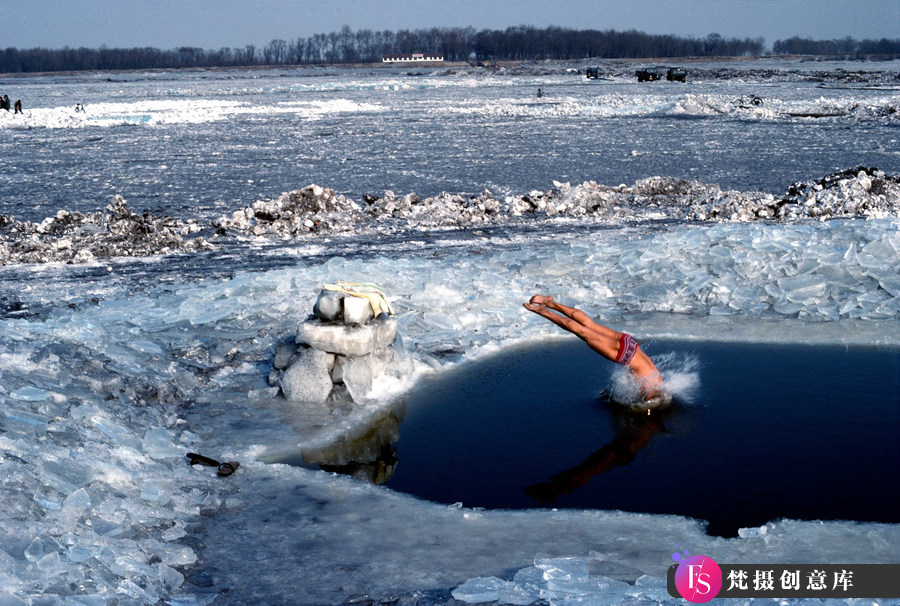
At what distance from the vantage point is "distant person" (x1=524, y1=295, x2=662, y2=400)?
267 inches

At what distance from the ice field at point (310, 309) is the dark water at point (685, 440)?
0.26 metres

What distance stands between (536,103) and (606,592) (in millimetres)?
43174

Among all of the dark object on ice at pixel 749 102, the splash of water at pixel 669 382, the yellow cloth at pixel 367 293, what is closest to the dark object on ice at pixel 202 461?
the yellow cloth at pixel 367 293

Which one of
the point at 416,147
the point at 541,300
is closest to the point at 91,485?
the point at 541,300

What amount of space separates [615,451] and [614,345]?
42.0 inches

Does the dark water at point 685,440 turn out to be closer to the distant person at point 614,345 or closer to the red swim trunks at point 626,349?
the distant person at point 614,345

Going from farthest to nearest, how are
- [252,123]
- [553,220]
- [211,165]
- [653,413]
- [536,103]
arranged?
[536,103], [252,123], [211,165], [553,220], [653,413]

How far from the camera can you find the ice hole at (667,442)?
545 cm

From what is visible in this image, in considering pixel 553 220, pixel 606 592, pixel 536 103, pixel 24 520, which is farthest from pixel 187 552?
pixel 536 103

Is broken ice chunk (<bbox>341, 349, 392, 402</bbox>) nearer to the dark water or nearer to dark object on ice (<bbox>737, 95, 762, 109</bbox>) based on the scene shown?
the dark water

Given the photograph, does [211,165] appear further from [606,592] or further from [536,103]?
[536,103]

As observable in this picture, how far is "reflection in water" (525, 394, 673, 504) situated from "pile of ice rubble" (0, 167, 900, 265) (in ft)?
26.6

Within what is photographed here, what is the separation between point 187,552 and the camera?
15.6 ft

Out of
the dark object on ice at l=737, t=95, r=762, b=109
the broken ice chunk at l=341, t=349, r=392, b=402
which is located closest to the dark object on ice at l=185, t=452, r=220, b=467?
the broken ice chunk at l=341, t=349, r=392, b=402
